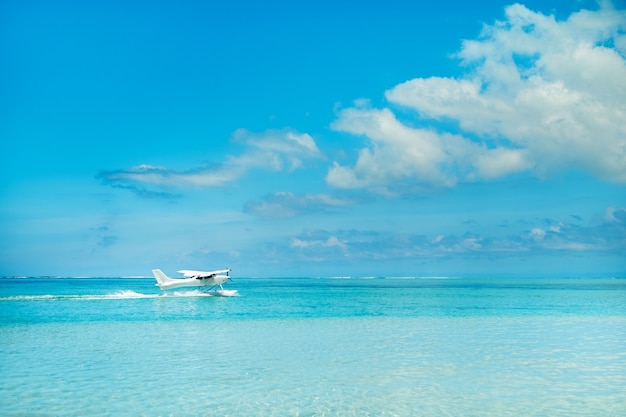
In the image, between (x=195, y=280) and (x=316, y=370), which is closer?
(x=316, y=370)

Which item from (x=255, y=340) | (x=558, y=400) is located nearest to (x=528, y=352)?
(x=558, y=400)

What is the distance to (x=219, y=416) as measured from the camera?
41.9ft

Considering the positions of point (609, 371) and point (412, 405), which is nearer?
point (412, 405)

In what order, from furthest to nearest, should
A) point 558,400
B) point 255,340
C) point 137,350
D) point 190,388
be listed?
1. point 255,340
2. point 137,350
3. point 190,388
4. point 558,400

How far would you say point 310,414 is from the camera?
12.8 meters

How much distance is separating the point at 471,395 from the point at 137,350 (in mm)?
14096

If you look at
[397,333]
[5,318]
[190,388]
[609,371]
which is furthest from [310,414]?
[5,318]

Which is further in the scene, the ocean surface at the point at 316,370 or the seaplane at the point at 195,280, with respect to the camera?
the seaplane at the point at 195,280

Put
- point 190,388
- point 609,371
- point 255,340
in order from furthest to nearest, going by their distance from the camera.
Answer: point 255,340
point 609,371
point 190,388

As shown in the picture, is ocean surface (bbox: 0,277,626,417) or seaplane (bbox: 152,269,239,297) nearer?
ocean surface (bbox: 0,277,626,417)

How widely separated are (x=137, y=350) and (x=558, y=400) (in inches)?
632

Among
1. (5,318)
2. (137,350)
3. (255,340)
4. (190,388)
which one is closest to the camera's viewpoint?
(190,388)

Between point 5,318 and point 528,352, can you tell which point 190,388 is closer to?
point 528,352

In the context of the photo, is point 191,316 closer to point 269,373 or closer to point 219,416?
point 269,373
